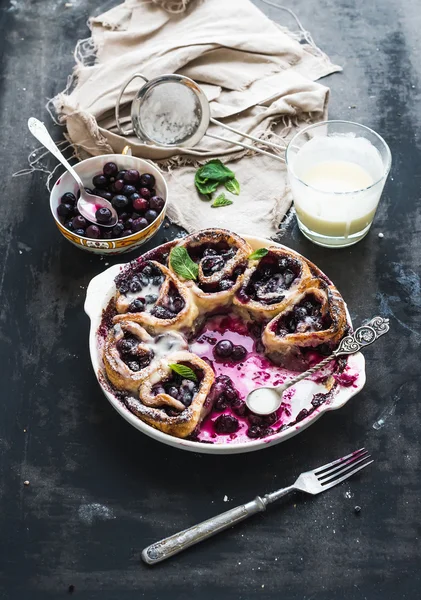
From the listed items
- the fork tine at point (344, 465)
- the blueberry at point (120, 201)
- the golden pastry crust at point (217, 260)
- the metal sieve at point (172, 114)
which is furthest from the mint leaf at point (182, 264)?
the fork tine at point (344, 465)

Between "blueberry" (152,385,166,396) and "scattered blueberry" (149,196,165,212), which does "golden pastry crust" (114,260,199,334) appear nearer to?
"blueberry" (152,385,166,396)

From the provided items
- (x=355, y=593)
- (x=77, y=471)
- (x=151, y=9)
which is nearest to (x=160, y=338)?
(x=77, y=471)

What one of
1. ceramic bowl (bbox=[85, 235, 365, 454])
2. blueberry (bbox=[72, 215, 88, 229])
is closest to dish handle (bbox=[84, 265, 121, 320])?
ceramic bowl (bbox=[85, 235, 365, 454])

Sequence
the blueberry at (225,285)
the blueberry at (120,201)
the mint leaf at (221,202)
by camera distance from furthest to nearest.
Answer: the mint leaf at (221,202) → the blueberry at (120,201) → the blueberry at (225,285)

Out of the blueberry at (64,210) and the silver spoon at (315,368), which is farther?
the blueberry at (64,210)

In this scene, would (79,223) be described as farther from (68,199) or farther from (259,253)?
(259,253)

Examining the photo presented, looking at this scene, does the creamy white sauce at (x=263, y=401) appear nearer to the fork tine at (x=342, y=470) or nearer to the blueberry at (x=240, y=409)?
the blueberry at (x=240, y=409)
